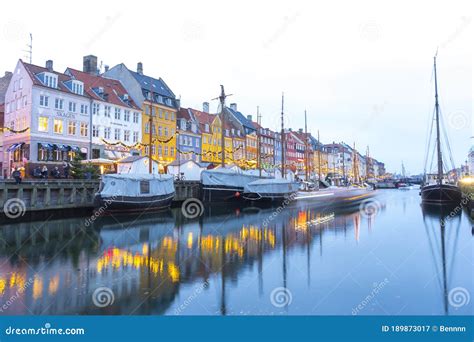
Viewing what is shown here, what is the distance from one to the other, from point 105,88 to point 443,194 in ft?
139

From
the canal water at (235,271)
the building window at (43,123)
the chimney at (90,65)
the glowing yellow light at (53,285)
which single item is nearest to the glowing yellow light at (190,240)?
the canal water at (235,271)

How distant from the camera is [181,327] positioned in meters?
7.52

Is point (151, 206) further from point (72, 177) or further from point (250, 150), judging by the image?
point (250, 150)

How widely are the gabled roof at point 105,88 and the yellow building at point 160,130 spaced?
2.74 meters

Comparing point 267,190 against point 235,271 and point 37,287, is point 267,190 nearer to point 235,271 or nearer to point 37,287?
point 235,271

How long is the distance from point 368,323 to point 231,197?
38034 millimetres

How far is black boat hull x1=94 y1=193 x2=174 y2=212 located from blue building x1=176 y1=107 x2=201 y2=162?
1195 inches

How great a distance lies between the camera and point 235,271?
40.8 feet

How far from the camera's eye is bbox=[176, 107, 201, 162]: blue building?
221 ft

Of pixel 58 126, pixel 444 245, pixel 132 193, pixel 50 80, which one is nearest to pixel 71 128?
pixel 58 126

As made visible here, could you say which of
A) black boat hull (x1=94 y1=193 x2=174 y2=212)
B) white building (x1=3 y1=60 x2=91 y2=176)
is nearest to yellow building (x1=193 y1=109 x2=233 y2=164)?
white building (x1=3 y1=60 x2=91 y2=176)

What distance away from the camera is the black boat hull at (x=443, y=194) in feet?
125

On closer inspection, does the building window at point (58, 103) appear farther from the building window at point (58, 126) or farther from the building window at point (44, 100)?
the building window at point (58, 126)

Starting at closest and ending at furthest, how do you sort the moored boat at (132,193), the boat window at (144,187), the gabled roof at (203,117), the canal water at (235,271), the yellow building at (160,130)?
1. the canal water at (235,271)
2. the moored boat at (132,193)
3. the boat window at (144,187)
4. the yellow building at (160,130)
5. the gabled roof at (203,117)
